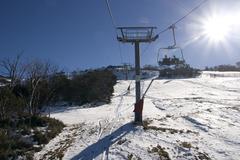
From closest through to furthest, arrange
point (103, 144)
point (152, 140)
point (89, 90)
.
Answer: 1. point (103, 144)
2. point (152, 140)
3. point (89, 90)

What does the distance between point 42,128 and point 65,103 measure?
66.7ft

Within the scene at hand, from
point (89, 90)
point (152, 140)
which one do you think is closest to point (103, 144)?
point (152, 140)

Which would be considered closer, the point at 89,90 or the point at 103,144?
the point at 103,144

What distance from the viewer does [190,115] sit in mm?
23062

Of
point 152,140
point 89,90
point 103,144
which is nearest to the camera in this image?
point 103,144

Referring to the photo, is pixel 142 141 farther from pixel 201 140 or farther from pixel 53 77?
pixel 53 77

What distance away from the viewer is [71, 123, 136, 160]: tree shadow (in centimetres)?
1333

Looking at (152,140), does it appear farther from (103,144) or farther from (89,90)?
(89,90)

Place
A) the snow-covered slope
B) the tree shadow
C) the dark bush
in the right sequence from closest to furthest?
the tree shadow → the snow-covered slope → the dark bush

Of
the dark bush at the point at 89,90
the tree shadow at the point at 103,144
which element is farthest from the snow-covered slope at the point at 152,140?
the dark bush at the point at 89,90

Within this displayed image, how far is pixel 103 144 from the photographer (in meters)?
15.0

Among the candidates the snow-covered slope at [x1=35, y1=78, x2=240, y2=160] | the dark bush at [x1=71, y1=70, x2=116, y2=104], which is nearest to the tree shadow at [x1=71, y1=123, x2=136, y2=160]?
the snow-covered slope at [x1=35, y1=78, x2=240, y2=160]

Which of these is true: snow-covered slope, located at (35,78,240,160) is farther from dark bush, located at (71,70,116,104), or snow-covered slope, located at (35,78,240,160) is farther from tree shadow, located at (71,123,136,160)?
dark bush, located at (71,70,116,104)

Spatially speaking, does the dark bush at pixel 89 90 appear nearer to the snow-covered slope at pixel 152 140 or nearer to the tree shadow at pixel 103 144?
the snow-covered slope at pixel 152 140
